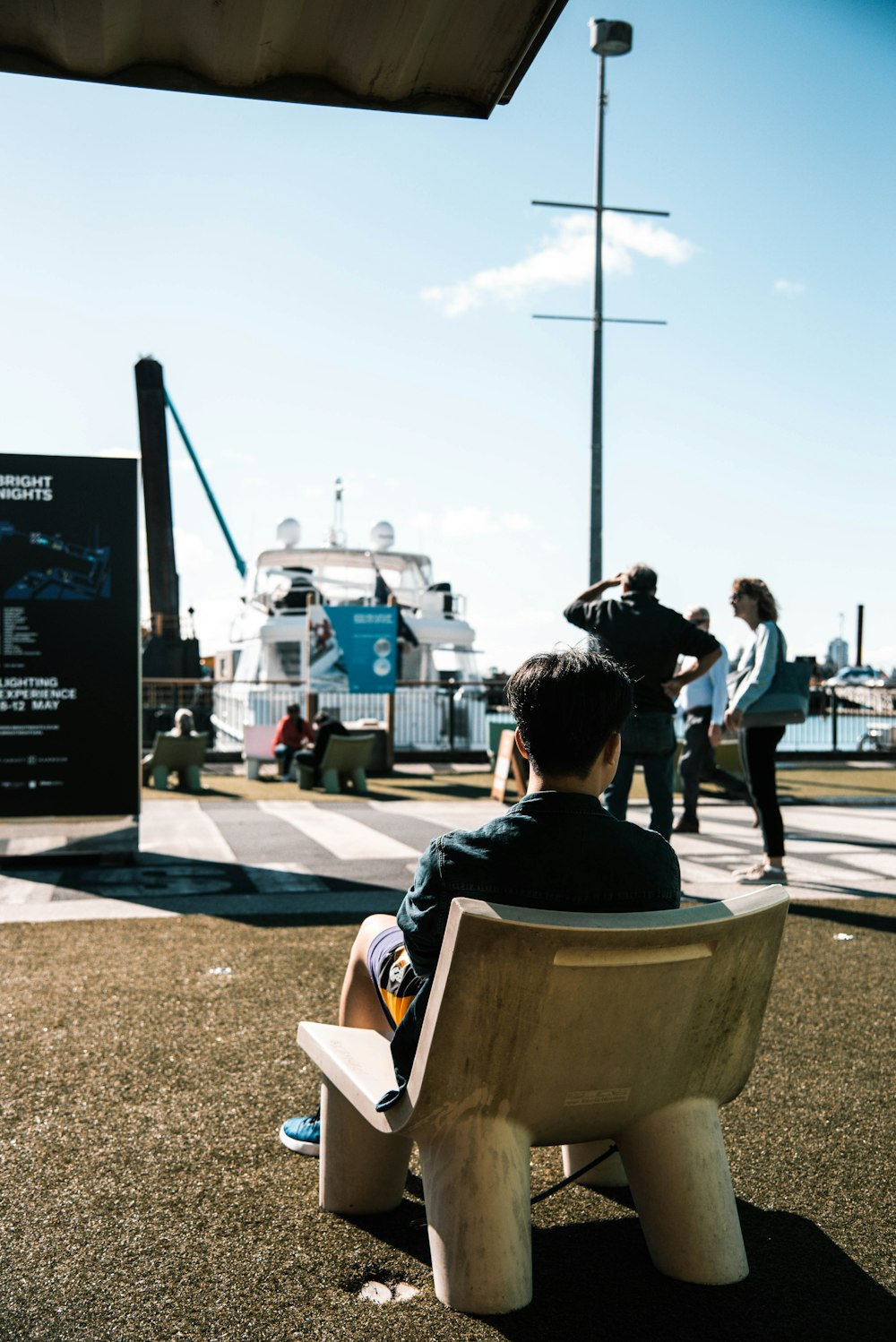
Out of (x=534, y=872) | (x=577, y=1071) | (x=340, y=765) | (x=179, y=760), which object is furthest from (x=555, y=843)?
(x=179, y=760)

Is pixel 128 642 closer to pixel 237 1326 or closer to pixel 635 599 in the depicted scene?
pixel 635 599

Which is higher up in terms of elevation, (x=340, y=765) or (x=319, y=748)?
(x=319, y=748)

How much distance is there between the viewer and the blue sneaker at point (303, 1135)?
9.93ft

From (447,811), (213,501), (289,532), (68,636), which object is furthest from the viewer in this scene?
(213,501)

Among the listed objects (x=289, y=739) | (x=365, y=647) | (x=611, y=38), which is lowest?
(x=289, y=739)

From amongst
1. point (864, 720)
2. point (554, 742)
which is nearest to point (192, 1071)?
point (554, 742)

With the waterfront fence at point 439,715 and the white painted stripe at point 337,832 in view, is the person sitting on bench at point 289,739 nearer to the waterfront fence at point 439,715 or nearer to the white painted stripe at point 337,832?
the white painted stripe at point 337,832

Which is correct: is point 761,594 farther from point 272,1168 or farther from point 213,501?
point 213,501

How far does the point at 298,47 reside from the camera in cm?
320

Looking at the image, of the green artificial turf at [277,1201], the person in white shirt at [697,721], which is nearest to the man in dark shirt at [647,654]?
the green artificial turf at [277,1201]

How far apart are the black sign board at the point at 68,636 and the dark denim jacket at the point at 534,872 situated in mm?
5598

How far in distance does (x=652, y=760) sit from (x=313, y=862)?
2.80 m

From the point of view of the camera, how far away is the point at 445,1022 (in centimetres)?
207

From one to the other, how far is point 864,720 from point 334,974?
64.8 feet
